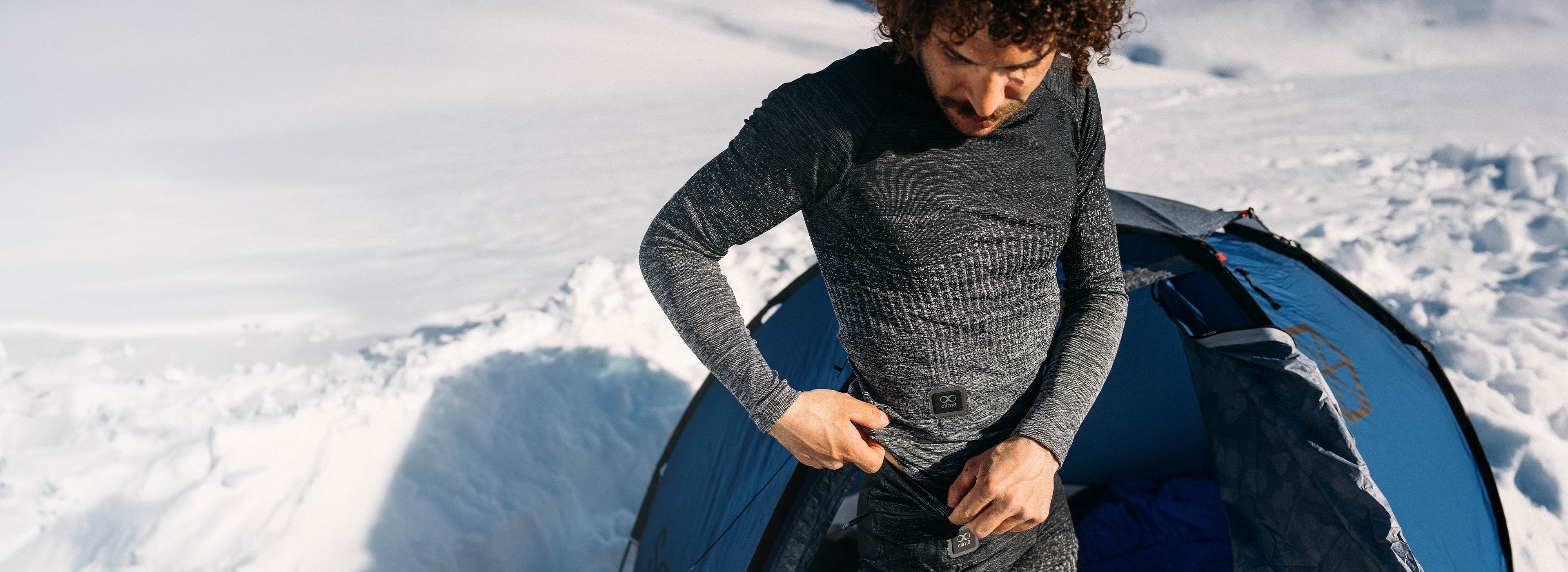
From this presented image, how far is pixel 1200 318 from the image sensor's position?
1597mm

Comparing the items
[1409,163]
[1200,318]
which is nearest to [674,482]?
[1200,318]

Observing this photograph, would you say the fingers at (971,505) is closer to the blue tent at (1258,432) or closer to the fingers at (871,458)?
the fingers at (871,458)

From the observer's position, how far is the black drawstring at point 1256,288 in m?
1.62

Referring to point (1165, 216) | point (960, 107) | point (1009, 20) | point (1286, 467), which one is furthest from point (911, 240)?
point (1165, 216)

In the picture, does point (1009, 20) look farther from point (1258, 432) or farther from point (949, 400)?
point (1258, 432)

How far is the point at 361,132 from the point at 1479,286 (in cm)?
1144

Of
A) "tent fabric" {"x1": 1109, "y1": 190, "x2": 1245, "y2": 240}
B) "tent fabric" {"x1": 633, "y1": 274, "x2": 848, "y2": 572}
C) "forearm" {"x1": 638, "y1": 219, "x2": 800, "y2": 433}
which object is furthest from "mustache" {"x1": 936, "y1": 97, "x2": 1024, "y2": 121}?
"tent fabric" {"x1": 1109, "y1": 190, "x2": 1245, "y2": 240}

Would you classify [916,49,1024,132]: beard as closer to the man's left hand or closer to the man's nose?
the man's nose

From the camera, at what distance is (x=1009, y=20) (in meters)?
0.71

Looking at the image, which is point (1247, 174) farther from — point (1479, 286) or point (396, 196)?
point (396, 196)

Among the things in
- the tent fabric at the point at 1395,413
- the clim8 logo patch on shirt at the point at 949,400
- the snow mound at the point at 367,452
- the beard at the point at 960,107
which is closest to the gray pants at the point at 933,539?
the clim8 logo patch on shirt at the point at 949,400

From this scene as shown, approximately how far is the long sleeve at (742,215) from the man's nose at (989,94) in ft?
0.45

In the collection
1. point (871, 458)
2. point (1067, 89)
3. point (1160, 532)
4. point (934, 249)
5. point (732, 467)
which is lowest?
point (1160, 532)

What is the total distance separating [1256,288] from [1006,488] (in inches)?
43.5
